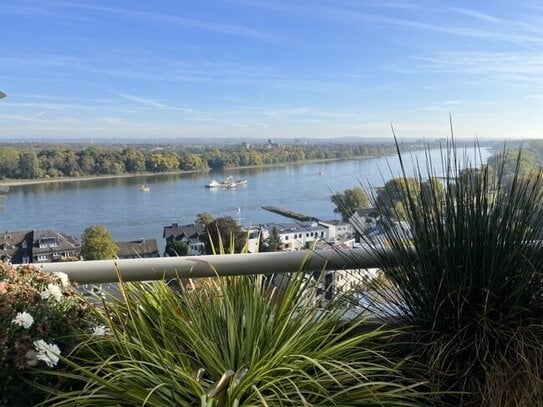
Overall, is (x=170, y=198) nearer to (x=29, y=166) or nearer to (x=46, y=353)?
(x=29, y=166)

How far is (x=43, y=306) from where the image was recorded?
1.80 metres

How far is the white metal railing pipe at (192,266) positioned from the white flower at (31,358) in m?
0.64

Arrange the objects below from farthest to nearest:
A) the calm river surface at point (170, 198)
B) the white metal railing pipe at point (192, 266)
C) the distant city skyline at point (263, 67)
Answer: the distant city skyline at point (263, 67) < the calm river surface at point (170, 198) < the white metal railing pipe at point (192, 266)

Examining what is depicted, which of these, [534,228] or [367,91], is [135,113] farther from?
[534,228]

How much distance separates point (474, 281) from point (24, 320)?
1.77 m

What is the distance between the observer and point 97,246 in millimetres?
2592

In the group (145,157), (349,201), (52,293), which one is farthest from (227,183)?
(52,293)

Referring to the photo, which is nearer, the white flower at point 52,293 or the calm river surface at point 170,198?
the white flower at point 52,293

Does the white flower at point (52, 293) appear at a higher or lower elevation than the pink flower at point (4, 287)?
lower

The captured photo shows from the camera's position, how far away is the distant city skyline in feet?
14.0

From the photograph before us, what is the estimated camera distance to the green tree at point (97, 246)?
2554mm

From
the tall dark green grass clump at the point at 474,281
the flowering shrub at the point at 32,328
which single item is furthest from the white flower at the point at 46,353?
the tall dark green grass clump at the point at 474,281

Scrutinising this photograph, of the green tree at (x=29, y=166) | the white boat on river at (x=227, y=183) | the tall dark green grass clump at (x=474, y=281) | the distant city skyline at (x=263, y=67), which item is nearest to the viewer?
the tall dark green grass clump at (x=474, y=281)

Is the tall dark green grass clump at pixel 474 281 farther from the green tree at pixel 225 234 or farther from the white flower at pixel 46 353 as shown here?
the white flower at pixel 46 353
